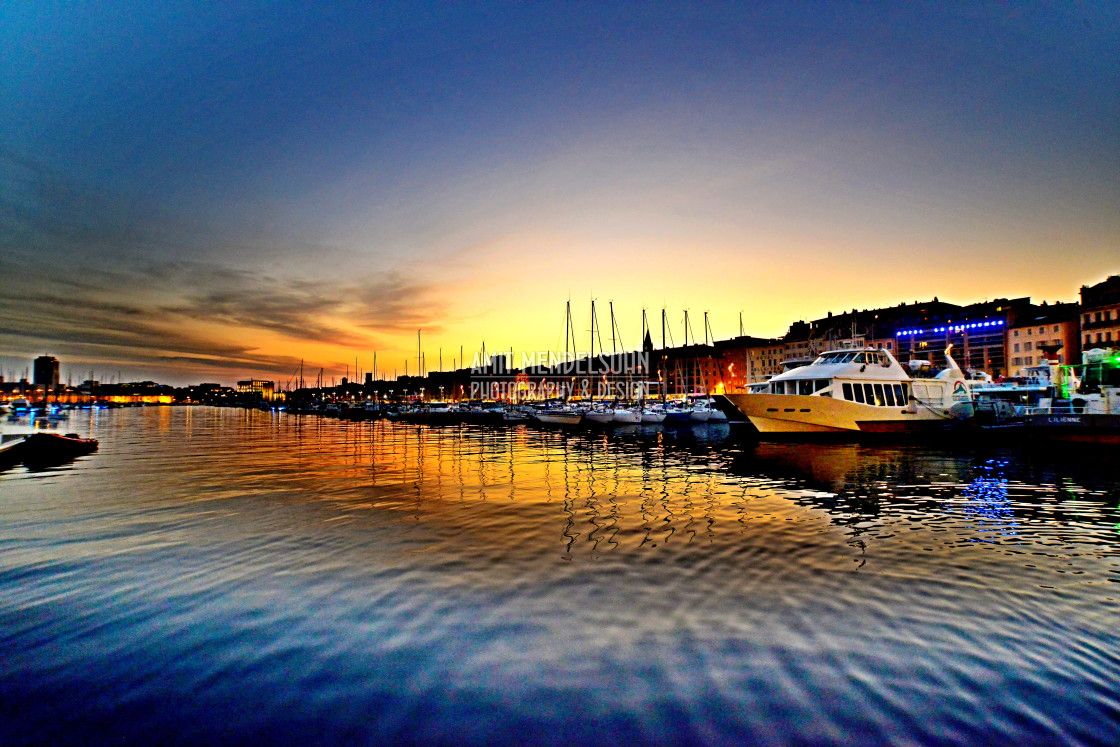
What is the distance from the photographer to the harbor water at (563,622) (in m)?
5.64

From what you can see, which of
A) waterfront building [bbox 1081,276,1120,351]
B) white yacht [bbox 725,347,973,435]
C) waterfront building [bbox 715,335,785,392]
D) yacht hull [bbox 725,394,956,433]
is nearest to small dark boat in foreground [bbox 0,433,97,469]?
yacht hull [bbox 725,394,956,433]

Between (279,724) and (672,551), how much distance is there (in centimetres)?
836

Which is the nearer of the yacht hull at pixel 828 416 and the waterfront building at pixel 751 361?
the yacht hull at pixel 828 416

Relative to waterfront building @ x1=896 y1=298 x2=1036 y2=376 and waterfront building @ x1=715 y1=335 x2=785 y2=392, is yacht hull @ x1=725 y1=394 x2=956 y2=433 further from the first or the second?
waterfront building @ x1=715 y1=335 x2=785 y2=392

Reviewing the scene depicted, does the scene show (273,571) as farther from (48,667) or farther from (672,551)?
(672,551)

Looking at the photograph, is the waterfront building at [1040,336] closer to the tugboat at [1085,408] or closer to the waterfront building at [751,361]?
the waterfront building at [751,361]

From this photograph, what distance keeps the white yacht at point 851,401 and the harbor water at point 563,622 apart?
93.1ft

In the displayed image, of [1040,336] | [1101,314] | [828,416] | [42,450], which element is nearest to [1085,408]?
[828,416]

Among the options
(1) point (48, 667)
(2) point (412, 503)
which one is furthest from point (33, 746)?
(2) point (412, 503)

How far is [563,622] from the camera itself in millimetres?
8008

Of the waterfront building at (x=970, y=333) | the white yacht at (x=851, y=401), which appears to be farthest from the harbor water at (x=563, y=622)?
the waterfront building at (x=970, y=333)

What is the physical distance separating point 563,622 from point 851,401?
4524 cm

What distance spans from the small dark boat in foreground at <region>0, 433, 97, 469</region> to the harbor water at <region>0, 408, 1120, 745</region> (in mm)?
20227

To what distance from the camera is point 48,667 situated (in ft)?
22.7
